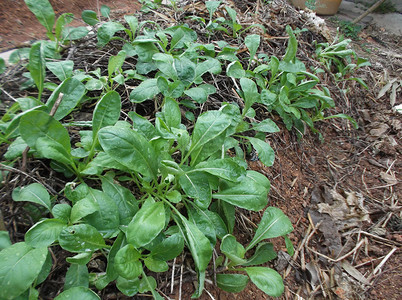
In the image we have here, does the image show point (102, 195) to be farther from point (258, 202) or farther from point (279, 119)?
point (279, 119)

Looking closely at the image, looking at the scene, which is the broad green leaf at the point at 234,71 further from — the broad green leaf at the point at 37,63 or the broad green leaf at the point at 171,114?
the broad green leaf at the point at 37,63

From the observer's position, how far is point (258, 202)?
3.71ft

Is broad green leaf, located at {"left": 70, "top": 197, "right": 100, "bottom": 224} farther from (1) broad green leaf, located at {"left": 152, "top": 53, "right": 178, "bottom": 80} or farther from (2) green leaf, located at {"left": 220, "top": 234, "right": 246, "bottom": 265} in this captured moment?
(1) broad green leaf, located at {"left": 152, "top": 53, "right": 178, "bottom": 80}

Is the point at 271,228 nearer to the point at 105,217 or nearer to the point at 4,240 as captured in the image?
the point at 105,217

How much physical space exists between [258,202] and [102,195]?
63cm

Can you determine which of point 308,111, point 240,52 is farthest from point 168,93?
point 308,111

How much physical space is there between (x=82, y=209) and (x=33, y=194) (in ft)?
0.61

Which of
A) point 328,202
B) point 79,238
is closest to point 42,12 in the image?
point 79,238

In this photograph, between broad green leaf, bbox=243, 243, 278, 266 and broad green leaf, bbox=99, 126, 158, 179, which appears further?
broad green leaf, bbox=243, 243, 278, 266

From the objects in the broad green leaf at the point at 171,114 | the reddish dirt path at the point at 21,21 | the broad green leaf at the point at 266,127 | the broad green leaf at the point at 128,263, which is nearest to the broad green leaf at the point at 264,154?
the broad green leaf at the point at 266,127

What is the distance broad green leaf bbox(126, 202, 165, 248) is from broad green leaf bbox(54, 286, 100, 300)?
0.18m

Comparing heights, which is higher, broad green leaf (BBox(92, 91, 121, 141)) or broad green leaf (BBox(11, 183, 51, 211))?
broad green leaf (BBox(92, 91, 121, 141))

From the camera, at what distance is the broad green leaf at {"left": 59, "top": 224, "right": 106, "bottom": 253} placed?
84cm

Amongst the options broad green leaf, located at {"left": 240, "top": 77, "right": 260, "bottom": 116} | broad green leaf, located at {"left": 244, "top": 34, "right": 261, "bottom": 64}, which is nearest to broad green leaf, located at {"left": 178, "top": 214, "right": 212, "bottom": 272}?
broad green leaf, located at {"left": 240, "top": 77, "right": 260, "bottom": 116}
